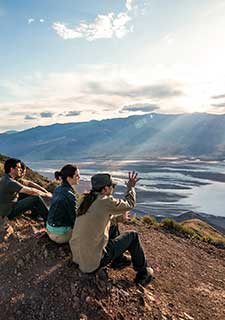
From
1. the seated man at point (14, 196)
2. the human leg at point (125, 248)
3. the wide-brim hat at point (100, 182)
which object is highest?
the wide-brim hat at point (100, 182)

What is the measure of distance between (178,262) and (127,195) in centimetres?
437

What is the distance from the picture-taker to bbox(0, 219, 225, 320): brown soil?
6059 mm

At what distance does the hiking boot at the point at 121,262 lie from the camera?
7.29m

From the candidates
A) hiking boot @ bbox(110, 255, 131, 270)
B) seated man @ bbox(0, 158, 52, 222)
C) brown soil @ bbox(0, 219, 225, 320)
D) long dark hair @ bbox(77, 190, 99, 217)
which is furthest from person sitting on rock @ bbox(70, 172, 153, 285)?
seated man @ bbox(0, 158, 52, 222)

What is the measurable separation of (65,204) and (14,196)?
2.04 metres

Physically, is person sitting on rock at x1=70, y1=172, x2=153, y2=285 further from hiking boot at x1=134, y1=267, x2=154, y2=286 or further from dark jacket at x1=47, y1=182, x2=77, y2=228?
hiking boot at x1=134, y1=267, x2=154, y2=286

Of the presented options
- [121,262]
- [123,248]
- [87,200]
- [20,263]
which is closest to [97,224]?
[87,200]

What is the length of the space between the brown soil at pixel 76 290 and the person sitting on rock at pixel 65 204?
596 millimetres

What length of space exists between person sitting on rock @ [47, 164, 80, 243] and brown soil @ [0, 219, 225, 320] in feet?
1.96

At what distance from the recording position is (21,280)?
21.4 ft

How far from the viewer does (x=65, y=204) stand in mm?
6777

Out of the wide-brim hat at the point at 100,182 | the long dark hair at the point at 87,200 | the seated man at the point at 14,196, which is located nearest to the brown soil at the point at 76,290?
the seated man at the point at 14,196

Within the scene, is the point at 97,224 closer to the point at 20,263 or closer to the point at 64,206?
the point at 64,206

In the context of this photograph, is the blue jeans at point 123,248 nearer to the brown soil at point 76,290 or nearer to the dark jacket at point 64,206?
the brown soil at point 76,290
